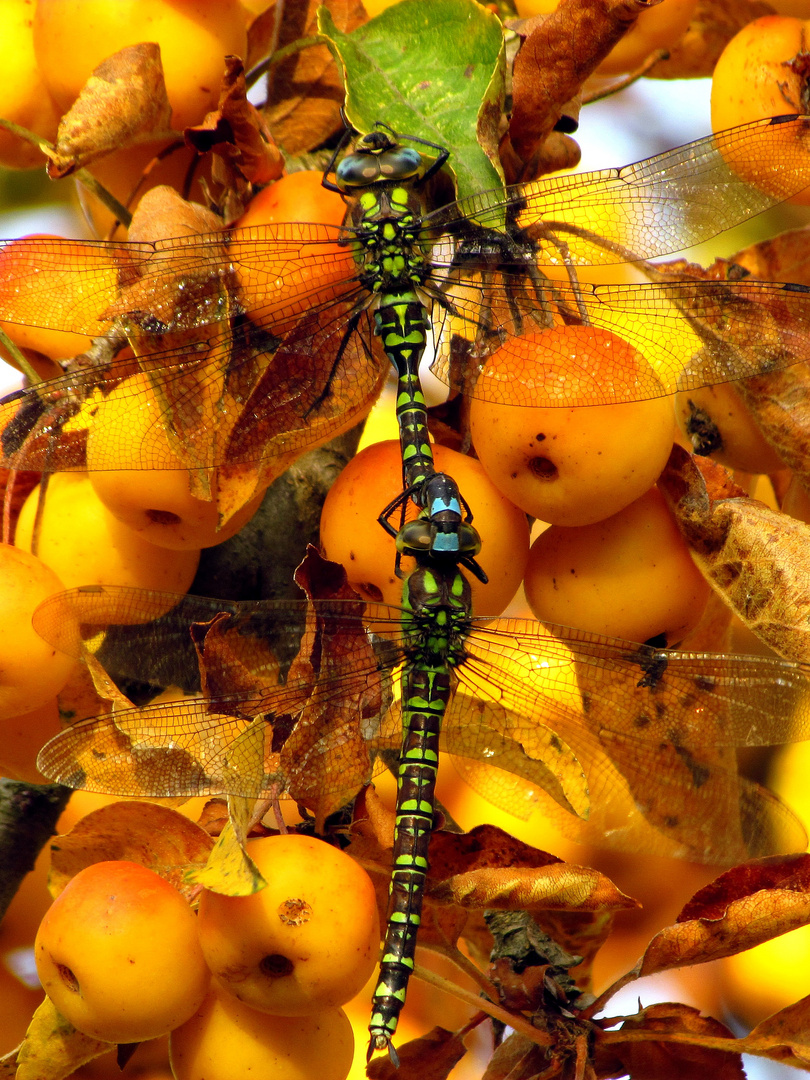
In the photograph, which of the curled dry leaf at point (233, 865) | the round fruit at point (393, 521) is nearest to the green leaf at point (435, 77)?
the round fruit at point (393, 521)

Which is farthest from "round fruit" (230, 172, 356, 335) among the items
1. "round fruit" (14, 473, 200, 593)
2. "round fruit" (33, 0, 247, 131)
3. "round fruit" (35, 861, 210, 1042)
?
"round fruit" (35, 861, 210, 1042)

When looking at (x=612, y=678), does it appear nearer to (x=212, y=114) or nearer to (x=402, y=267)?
(x=402, y=267)

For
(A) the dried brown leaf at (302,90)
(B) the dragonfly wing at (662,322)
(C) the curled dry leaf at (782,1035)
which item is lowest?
(C) the curled dry leaf at (782,1035)

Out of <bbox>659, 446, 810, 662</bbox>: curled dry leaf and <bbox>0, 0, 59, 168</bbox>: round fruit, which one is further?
<bbox>0, 0, 59, 168</bbox>: round fruit

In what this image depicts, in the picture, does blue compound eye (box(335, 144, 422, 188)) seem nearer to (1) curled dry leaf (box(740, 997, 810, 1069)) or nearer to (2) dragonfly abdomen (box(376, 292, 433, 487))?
(2) dragonfly abdomen (box(376, 292, 433, 487))

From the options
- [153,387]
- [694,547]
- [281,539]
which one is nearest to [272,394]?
[153,387]

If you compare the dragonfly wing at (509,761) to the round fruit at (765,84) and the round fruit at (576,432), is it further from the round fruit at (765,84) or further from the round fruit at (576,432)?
the round fruit at (765,84)
